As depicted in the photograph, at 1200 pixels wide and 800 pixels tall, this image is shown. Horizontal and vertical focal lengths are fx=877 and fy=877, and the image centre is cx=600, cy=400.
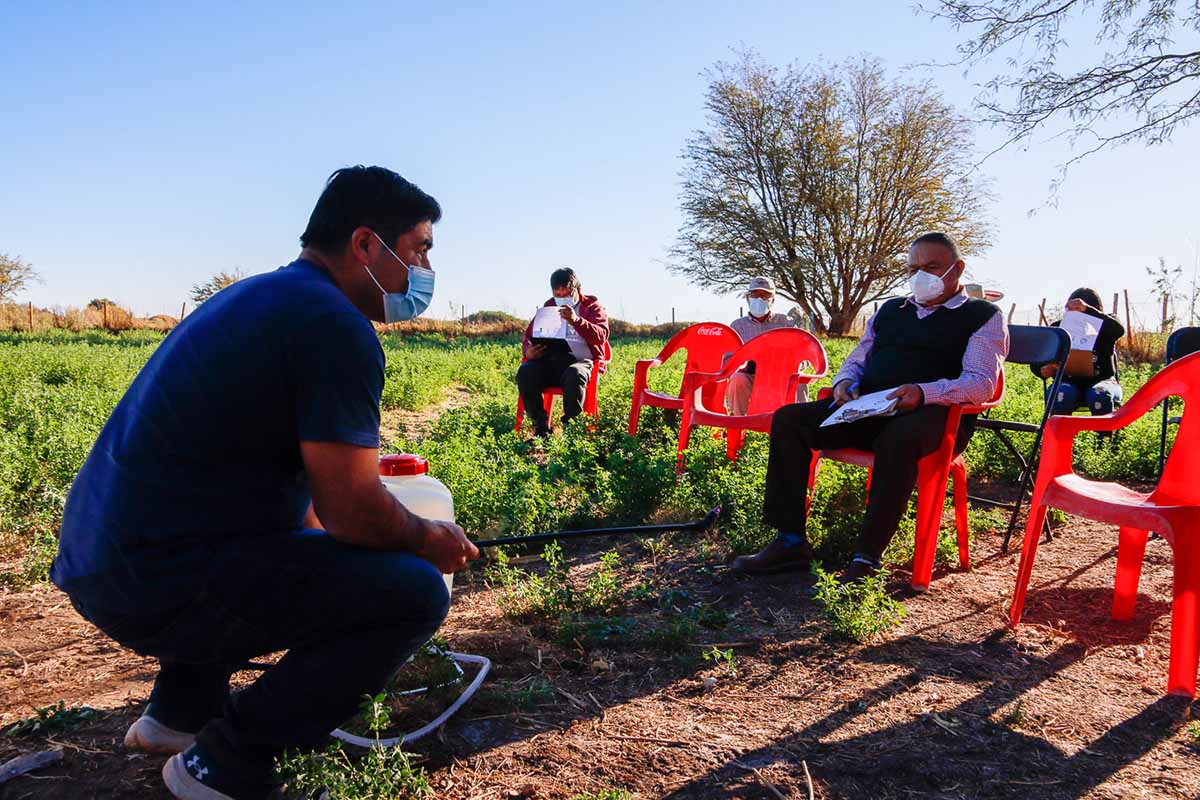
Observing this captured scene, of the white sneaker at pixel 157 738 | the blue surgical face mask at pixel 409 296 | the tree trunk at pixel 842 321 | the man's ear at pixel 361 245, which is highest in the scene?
the tree trunk at pixel 842 321

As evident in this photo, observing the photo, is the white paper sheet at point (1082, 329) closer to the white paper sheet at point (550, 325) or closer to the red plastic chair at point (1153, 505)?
the red plastic chair at point (1153, 505)

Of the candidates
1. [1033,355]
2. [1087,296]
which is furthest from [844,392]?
[1087,296]

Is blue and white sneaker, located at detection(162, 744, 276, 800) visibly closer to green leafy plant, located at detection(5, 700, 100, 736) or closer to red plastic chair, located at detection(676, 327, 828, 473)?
green leafy plant, located at detection(5, 700, 100, 736)

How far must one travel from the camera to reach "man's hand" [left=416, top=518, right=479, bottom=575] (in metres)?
2.16

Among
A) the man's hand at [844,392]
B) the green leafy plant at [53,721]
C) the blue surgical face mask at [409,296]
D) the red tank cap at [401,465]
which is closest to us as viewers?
the blue surgical face mask at [409,296]

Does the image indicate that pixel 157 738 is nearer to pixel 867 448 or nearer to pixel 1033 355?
pixel 867 448

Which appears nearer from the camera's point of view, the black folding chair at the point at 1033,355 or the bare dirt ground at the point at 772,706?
the bare dirt ground at the point at 772,706

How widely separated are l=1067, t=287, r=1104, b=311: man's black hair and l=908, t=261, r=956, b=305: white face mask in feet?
14.2

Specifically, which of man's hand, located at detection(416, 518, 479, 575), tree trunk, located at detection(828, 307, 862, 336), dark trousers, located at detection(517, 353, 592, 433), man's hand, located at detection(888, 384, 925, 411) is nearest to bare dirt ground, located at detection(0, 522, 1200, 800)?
man's hand, located at detection(416, 518, 479, 575)

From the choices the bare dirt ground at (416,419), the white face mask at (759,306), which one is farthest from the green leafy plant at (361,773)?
the white face mask at (759,306)

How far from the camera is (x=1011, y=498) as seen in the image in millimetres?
6000

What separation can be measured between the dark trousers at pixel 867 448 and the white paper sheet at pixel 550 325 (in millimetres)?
3814

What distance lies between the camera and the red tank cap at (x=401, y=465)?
2705mm

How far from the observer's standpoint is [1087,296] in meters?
7.83
